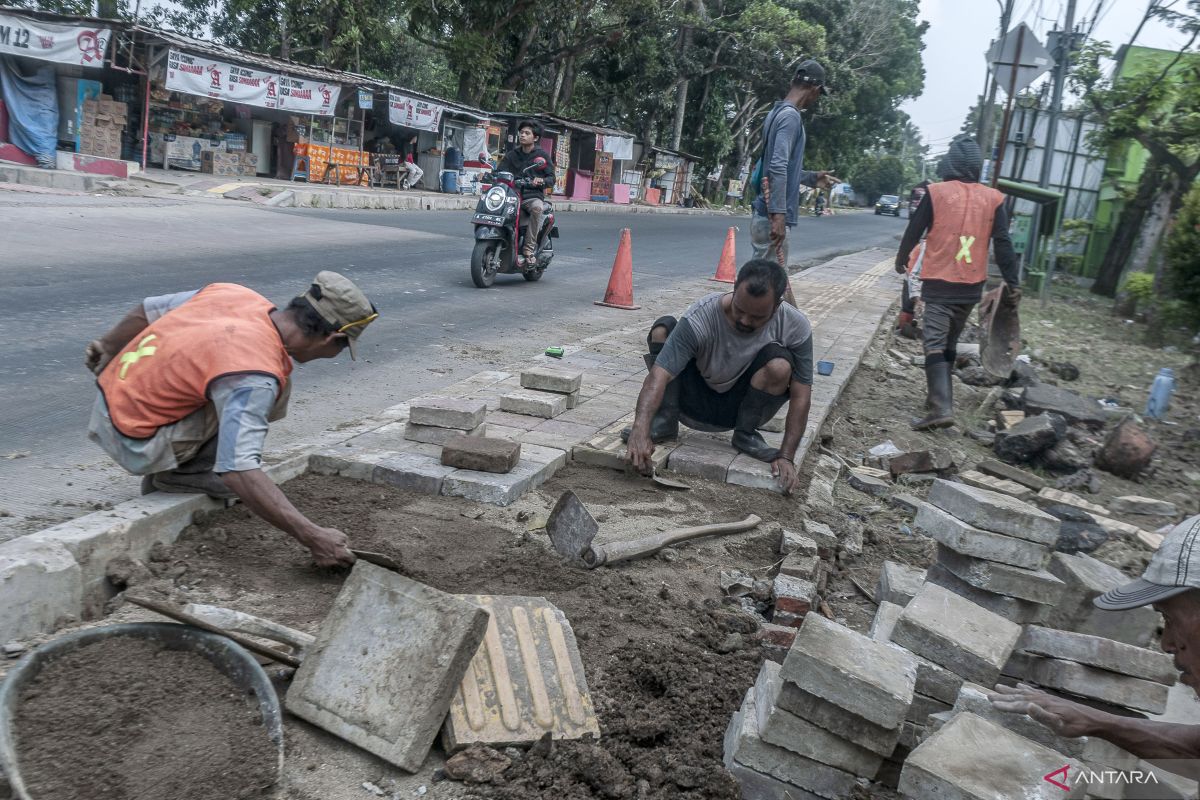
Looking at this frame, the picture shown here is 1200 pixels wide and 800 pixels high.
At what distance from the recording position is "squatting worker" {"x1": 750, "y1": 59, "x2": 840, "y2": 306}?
641cm

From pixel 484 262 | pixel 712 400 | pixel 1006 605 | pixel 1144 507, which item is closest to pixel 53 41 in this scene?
pixel 484 262

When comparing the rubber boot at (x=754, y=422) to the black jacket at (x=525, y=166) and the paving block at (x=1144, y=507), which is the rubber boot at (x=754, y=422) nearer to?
the paving block at (x=1144, y=507)

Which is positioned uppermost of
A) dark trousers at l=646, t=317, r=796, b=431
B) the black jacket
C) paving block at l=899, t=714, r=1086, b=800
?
the black jacket

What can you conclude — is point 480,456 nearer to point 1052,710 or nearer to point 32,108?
point 1052,710

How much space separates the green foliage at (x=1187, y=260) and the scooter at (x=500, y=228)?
6.70 meters

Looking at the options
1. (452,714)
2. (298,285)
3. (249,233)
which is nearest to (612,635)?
(452,714)

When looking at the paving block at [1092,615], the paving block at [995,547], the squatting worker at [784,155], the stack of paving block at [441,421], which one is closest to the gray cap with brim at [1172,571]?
the paving block at [995,547]

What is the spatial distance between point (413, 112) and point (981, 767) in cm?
2508

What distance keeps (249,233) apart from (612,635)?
1076 cm

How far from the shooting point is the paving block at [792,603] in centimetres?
323

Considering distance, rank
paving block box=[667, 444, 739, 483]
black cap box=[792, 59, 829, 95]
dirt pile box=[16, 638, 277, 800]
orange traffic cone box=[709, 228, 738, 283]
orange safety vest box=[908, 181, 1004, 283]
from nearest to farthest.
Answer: dirt pile box=[16, 638, 277, 800]
paving block box=[667, 444, 739, 483]
black cap box=[792, 59, 829, 95]
orange safety vest box=[908, 181, 1004, 283]
orange traffic cone box=[709, 228, 738, 283]

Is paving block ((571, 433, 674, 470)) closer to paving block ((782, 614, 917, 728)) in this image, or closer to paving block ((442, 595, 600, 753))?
paving block ((442, 595, 600, 753))

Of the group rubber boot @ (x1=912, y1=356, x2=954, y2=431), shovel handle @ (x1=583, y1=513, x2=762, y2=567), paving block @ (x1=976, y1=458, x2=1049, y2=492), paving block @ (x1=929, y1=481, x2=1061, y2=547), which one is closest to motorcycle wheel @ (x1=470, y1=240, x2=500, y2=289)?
rubber boot @ (x1=912, y1=356, x2=954, y2=431)

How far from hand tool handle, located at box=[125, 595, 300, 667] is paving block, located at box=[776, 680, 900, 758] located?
1.26m
